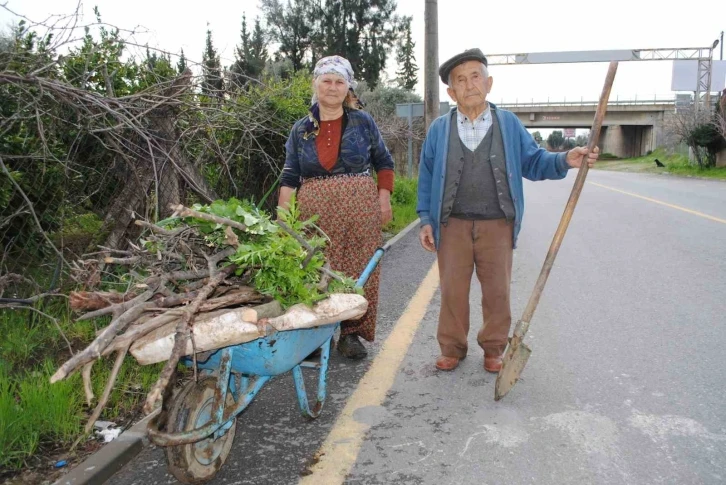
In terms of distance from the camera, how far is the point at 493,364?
3.88m

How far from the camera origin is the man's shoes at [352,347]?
411cm

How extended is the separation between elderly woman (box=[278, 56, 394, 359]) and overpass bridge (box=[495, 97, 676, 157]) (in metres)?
55.7

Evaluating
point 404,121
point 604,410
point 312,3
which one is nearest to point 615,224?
point 404,121

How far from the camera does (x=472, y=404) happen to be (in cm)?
342

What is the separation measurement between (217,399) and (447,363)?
179 cm

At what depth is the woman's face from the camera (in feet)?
12.2

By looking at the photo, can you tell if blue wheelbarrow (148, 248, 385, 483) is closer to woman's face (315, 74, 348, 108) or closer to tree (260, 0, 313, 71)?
woman's face (315, 74, 348, 108)

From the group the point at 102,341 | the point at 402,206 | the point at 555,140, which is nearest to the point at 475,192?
the point at 102,341

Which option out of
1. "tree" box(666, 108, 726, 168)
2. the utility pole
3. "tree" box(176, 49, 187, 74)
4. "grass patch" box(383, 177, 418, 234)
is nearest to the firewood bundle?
"tree" box(176, 49, 187, 74)

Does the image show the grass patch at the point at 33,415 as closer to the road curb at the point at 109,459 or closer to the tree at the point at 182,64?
the road curb at the point at 109,459

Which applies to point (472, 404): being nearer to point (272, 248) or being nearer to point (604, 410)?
point (604, 410)

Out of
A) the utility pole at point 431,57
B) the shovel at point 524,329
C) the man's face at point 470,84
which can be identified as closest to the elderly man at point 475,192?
the man's face at point 470,84

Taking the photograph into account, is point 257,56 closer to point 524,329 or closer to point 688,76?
point 524,329

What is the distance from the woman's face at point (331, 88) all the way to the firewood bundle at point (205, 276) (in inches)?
46.5
